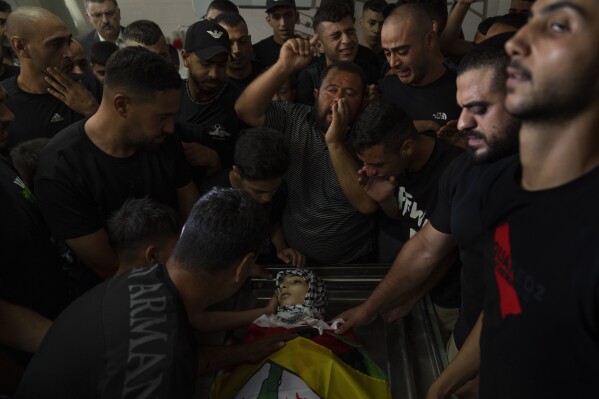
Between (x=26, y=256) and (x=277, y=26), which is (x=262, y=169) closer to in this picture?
(x=26, y=256)

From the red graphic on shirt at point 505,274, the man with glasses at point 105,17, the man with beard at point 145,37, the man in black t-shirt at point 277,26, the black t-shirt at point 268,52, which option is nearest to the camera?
the red graphic on shirt at point 505,274

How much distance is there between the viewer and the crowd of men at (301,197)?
0.81 meters

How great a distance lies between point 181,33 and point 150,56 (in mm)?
4720

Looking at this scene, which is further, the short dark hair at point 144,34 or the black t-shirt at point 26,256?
the short dark hair at point 144,34

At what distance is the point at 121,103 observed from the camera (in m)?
1.64

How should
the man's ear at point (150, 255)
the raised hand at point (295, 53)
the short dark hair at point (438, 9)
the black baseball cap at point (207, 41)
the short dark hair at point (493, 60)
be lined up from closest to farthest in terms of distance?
the short dark hair at point (493, 60)
the man's ear at point (150, 255)
the raised hand at point (295, 53)
the black baseball cap at point (207, 41)
the short dark hair at point (438, 9)

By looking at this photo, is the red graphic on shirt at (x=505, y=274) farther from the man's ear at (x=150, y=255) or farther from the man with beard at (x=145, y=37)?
the man with beard at (x=145, y=37)

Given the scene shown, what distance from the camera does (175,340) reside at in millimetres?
1014

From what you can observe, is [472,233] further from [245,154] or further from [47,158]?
[47,158]

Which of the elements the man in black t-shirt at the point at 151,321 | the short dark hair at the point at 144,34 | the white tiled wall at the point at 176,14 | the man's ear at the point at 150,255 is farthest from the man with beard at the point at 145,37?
the white tiled wall at the point at 176,14

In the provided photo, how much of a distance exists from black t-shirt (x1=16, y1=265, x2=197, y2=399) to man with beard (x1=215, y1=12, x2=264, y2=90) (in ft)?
7.20

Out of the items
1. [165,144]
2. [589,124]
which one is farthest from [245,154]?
[589,124]

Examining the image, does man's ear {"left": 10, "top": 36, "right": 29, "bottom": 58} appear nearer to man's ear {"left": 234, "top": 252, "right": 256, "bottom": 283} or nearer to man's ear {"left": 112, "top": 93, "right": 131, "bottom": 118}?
man's ear {"left": 112, "top": 93, "right": 131, "bottom": 118}

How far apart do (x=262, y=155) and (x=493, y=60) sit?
3.13ft
